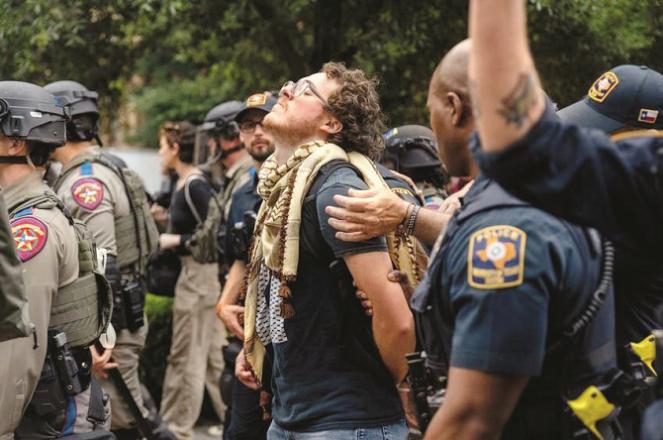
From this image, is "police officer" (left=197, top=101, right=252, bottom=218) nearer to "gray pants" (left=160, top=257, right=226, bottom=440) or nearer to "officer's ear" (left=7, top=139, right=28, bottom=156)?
"gray pants" (left=160, top=257, right=226, bottom=440)

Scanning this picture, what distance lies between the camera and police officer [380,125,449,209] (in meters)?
5.38

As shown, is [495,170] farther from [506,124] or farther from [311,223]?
[311,223]

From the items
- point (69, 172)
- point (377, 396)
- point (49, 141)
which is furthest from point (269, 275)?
point (69, 172)

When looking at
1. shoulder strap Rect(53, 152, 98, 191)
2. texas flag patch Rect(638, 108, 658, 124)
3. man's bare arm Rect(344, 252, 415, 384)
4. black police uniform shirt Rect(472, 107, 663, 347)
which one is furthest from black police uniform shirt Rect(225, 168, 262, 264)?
black police uniform shirt Rect(472, 107, 663, 347)

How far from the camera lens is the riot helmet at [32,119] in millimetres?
4066

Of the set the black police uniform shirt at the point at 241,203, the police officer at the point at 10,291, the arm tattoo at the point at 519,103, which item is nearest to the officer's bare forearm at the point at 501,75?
the arm tattoo at the point at 519,103

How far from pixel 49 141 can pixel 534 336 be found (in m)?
2.67

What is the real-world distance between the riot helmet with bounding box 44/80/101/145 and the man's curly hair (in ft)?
8.40

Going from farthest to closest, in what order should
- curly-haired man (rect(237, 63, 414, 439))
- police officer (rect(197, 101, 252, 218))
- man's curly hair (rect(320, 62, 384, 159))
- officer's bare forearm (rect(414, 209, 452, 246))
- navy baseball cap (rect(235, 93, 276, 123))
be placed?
police officer (rect(197, 101, 252, 218)), navy baseball cap (rect(235, 93, 276, 123)), man's curly hair (rect(320, 62, 384, 159)), curly-haired man (rect(237, 63, 414, 439)), officer's bare forearm (rect(414, 209, 452, 246))

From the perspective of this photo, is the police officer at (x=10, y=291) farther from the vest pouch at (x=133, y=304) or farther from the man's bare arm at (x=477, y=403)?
the vest pouch at (x=133, y=304)

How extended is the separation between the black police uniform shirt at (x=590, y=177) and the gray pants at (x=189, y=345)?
593 cm

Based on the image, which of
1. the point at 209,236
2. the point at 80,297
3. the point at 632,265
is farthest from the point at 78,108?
the point at 632,265

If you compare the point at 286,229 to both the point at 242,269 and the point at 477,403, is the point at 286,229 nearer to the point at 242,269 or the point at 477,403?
the point at 477,403

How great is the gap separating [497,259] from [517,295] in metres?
0.09
